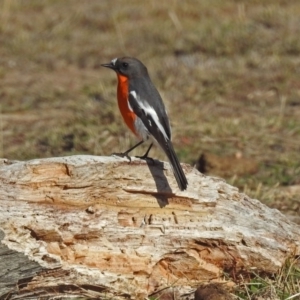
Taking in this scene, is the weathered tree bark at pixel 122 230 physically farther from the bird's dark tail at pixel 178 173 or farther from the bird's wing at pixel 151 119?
the bird's wing at pixel 151 119

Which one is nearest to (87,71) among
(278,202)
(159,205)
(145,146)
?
(145,146)

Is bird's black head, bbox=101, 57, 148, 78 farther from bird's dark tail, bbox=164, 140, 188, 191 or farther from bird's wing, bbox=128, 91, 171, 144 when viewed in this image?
bird's dark tail, bbox=164, 140, 188, 191

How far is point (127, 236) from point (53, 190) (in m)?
0.50

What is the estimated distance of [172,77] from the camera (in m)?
11.1

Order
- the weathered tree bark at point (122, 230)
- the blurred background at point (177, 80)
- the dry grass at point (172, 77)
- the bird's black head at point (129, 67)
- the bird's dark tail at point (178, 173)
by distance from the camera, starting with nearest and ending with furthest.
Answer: the weathered tree bark at point (122, 230), the bird's dark tail at point (178, 173), the bird's black head at point (129, 67), the blurred background at point (177, 80), the dry grass at point (172, 77)

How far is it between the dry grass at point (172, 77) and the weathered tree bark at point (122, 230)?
5.71 feet

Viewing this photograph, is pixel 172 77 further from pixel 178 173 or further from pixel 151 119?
pixel 178 173

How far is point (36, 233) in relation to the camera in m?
4.98

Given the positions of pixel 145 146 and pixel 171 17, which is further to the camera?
pixel 171 17

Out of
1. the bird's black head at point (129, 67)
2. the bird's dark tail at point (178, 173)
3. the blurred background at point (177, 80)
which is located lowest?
the bird's dark tail at point (178, 173)

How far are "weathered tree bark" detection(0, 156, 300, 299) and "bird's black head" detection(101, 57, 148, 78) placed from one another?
1293mm

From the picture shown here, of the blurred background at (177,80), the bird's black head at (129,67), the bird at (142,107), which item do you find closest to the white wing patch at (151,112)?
the bird at (142,107)

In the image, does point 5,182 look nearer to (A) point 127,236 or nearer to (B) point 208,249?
(A) point 127,236

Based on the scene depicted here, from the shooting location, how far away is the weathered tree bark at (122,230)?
501 cm
